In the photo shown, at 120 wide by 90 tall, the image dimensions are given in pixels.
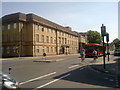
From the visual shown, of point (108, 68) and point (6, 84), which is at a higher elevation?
point (6, 84)

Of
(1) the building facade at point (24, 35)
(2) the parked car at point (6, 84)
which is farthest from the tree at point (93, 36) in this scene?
(2) the parked car at point (6, 84)

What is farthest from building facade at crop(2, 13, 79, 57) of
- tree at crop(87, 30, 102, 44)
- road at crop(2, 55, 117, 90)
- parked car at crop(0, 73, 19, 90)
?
tree at crop(87, 30, 102, 44)

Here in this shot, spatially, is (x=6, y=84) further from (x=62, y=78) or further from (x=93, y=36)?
(x=93, y=36)

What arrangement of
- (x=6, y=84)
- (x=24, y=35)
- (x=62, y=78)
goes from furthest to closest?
(x=24, y=35) < (x=62, y=78) < (x=6, y=84)

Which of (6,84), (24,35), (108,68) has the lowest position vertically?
(108,68)

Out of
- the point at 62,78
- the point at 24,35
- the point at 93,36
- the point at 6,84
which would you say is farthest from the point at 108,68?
the point at 93,36

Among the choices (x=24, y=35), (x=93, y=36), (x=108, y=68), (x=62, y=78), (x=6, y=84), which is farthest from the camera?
(x=93, y=36)

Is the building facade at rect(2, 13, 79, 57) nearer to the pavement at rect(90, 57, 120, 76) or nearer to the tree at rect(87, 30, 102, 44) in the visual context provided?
the pavement at rect(90, 57, 120, 76)

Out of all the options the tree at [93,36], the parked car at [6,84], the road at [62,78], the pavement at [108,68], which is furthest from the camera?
the tree at [93,36]

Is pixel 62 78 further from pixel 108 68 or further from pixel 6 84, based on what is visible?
pixel 108 68

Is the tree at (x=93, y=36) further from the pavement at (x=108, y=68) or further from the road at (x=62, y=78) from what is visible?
the road at (x=62, y=78)

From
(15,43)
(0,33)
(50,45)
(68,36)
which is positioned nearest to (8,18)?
(0,33)

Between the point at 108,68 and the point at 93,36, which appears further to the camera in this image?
the point at 93,36

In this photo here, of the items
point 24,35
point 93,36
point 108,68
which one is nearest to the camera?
point 108,68
